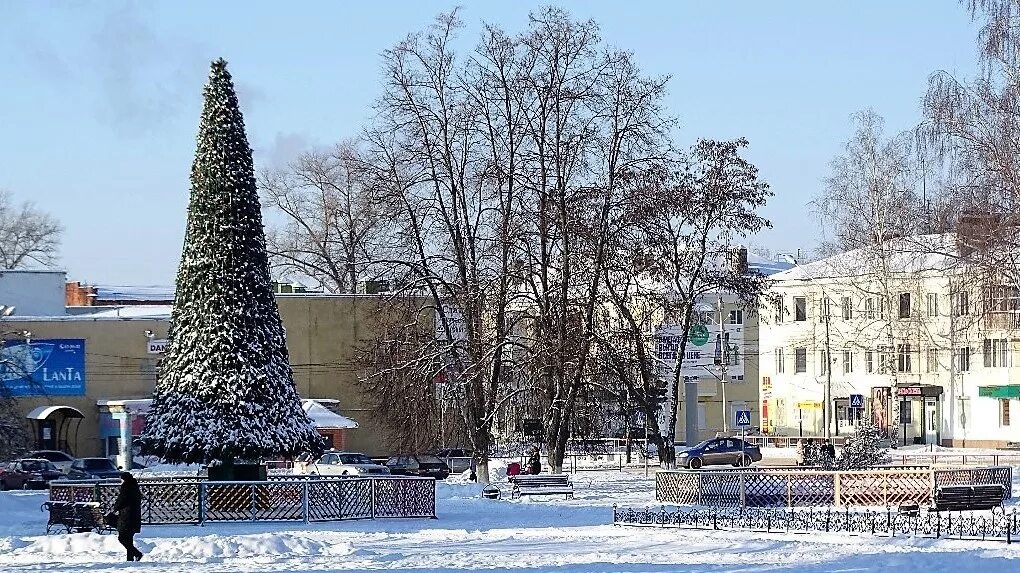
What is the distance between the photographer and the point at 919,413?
73.7 m

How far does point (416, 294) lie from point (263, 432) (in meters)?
14.6

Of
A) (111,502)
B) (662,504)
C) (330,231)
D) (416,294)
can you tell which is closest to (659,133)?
(416,294)

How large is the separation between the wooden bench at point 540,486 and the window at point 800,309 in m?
41.0

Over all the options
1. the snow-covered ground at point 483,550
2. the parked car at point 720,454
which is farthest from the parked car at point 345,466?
the snow-covered ground at point 483,550

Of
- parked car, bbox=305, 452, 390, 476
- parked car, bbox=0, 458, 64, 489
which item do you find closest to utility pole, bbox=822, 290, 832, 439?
parked car, bbox=305, 452, 390, 476

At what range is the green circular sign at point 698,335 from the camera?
48016 millimetres

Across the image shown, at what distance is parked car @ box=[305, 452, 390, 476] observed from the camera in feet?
169

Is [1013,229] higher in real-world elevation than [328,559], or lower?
higher

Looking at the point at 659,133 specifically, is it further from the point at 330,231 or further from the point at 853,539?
the point at 330,231

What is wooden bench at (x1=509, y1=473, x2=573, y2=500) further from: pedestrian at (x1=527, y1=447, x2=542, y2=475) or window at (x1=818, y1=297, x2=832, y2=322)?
window at (x1=818, y1=297, x2=832, y2=322)

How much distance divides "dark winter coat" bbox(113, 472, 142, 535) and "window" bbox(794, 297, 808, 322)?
58.5 metres

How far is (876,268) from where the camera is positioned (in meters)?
66.8

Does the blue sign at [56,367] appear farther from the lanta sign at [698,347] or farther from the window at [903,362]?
the window at [903,362]

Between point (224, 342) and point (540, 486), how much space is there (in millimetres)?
→ 10467
